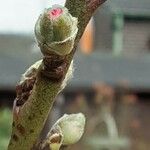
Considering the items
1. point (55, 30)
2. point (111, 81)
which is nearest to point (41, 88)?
point (55, 30)

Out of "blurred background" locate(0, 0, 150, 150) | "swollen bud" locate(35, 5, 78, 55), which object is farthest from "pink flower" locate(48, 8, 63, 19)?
"blurred background" locate(0, 0, 150, 150)

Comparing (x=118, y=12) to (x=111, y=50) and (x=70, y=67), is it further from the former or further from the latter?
(x=70, y=67)

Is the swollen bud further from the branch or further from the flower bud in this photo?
the flower bud

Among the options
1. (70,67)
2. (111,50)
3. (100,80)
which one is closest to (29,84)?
(70,67)

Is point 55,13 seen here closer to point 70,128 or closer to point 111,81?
point 70,128

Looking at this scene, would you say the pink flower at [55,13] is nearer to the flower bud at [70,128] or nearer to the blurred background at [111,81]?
the flower bud at [70,128]

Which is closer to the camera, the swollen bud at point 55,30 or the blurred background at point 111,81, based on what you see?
the swollen bud at point 55,30

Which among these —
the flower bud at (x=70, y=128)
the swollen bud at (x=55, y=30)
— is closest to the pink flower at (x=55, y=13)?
the swollen bud at (x=55, y=30)
